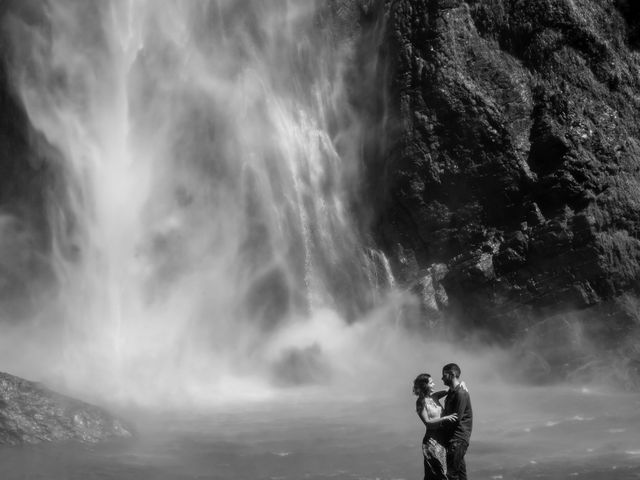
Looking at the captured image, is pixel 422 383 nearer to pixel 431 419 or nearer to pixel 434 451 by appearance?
pixel 431 419

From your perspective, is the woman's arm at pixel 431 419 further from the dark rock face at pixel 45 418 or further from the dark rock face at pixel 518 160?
the dark rock face at pixel 518 160

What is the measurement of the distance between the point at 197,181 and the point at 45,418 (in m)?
8.91

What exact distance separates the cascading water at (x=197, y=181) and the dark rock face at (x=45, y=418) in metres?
5.51

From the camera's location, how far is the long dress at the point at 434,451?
24.4ft

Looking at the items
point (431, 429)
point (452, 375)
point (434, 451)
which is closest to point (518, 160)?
point (452, 375)

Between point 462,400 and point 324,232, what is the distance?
12.0 m

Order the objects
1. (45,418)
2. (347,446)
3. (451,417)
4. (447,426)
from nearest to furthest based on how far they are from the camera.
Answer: (451,417), (447,426), (347,446), (45,418)

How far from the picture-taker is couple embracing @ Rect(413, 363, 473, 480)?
7.39 meters

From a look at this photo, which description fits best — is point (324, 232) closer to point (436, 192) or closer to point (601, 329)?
point (436, 192)

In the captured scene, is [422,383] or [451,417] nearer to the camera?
[451,417]

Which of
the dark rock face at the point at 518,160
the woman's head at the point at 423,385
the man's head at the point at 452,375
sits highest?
the dark rock face at the point at 518,160

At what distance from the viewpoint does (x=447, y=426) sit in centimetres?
742

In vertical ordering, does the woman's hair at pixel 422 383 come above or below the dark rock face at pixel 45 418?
below

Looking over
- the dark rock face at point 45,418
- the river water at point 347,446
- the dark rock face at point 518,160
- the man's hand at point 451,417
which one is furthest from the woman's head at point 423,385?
the dark rock face at point 518,160
